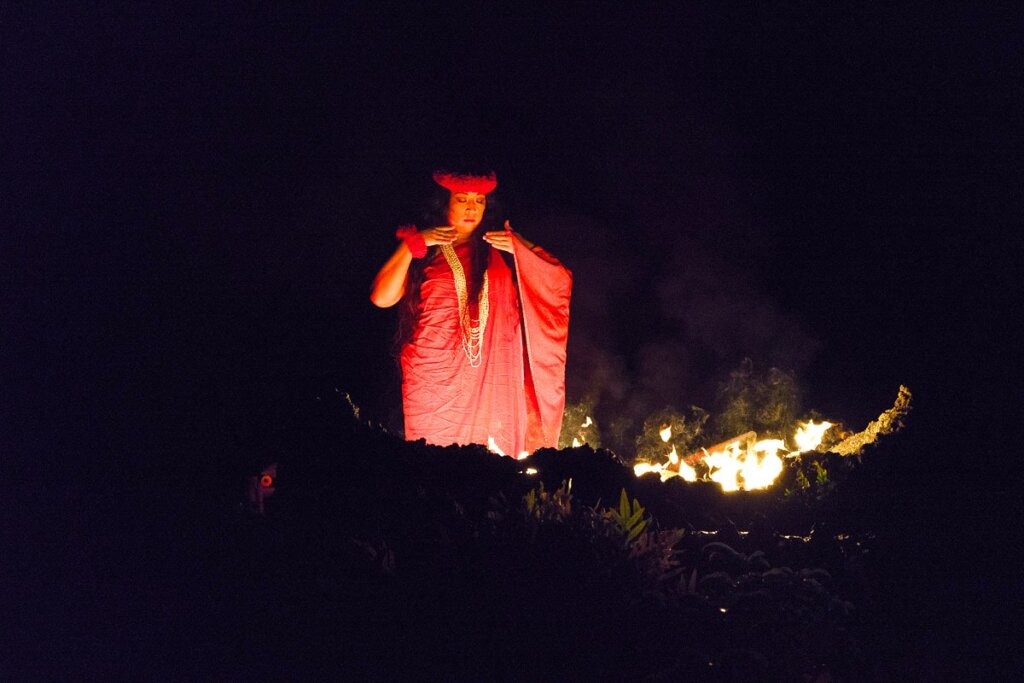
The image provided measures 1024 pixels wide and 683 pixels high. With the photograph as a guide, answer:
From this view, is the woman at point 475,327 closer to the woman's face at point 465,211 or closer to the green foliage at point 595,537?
the woman's face at point 465,211

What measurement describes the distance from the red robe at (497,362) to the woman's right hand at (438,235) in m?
0.12

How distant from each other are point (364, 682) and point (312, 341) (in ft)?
10.9

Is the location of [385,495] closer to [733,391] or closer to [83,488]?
[83,488]

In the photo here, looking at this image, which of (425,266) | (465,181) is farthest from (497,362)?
(465,181)

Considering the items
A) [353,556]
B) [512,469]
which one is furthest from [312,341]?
[353,556]

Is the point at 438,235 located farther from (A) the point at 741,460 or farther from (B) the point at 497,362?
(A) the point at 741,460

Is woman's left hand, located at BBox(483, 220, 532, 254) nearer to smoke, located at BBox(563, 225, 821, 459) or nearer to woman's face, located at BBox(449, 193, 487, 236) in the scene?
woman's face, located at BBox(449, 193, 487, 236)

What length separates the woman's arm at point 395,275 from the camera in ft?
18.5

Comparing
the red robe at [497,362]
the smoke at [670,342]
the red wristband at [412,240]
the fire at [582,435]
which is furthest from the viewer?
the smoke at [670,342]

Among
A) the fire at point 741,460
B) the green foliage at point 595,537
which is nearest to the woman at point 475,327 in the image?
the fire at point 741,460

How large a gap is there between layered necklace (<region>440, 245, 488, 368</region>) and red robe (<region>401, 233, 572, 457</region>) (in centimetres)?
4

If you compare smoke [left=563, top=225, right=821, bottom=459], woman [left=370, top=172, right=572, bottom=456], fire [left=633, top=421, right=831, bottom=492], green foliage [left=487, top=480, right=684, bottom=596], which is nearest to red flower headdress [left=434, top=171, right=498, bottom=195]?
woman [left=370, top=172, right=572, bottom=456]

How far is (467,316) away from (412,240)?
0.62m

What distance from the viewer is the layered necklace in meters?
5.79
